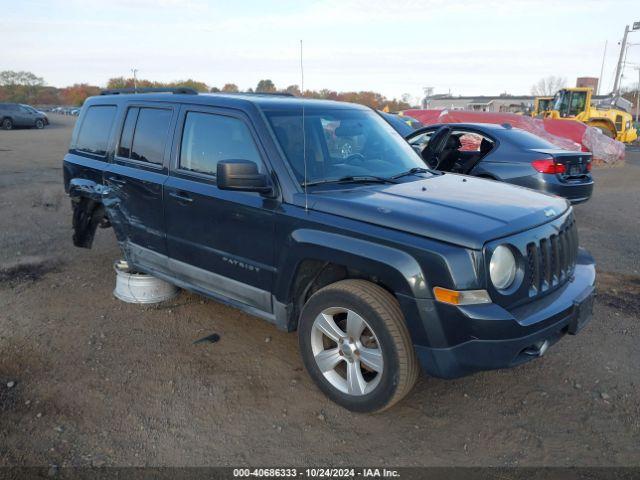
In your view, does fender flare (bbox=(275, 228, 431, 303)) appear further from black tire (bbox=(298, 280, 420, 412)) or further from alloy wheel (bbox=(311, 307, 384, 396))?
alloy wheel (bbox=(311, 307, 384, 396))

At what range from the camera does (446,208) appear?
3186 mm

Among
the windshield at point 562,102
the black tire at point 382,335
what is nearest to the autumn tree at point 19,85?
the windshield at point 562,102

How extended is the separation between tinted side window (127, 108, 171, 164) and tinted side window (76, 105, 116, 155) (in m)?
0.52

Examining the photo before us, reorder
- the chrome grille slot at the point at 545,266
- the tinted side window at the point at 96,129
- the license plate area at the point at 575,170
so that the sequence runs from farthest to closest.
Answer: the license plate area at the point at 575,170 → the tinted side window at the point at 96,129 → the chrome grille slot at the point at 545,266

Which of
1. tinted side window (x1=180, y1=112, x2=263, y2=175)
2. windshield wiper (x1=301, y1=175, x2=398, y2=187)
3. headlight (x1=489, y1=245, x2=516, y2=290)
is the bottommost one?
headlight (x1=489, y1=245, x2=516, y2=290)

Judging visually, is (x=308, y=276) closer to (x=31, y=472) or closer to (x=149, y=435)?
(x=149, y=435)

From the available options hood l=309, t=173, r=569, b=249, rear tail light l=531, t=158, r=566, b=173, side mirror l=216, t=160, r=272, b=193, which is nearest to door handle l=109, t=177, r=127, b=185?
side mirror l=216, t=160, r=272, b=193

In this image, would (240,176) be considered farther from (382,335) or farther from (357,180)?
(382,335)

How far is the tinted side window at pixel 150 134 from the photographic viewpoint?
432 centimetres

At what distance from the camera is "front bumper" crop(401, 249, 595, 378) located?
2.82 metres

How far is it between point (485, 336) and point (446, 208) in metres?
0.81

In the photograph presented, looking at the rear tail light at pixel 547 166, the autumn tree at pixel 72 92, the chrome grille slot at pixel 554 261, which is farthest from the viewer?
the autumn tree at pixel 72 92

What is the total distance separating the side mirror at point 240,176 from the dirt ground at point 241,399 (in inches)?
55.5

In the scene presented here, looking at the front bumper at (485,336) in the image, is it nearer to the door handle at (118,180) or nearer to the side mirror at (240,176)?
the side mirror at (240,176)
